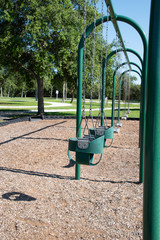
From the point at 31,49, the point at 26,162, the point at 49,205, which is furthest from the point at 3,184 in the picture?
the point at 31,49

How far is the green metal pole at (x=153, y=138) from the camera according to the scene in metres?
1.70

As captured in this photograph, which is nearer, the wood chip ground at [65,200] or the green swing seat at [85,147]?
the wood chip ground at [65,200]

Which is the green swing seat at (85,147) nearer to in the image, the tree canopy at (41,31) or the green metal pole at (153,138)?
the green metal pole at (153,138)

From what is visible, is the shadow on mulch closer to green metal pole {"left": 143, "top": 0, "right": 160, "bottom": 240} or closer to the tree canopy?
green metal pole {"left": 143, "top": 0, "right": 160, "bottom": 240}

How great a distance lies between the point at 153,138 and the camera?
174 cm

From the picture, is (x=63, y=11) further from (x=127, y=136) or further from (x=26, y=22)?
(x=127, y=136)

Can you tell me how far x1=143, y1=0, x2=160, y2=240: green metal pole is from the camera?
5.57 feet

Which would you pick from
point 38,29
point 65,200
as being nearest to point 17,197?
point 65,200

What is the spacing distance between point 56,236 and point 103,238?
0.49 metres

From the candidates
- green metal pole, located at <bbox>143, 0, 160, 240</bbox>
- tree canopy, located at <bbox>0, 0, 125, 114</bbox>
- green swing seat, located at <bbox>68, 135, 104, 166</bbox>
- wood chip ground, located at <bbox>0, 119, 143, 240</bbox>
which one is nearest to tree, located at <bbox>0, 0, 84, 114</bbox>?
tree canopy, located at <bbox>0, 0, 125, 114</bbox>

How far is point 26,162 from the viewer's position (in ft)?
18.9

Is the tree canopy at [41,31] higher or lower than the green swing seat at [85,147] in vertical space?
higher

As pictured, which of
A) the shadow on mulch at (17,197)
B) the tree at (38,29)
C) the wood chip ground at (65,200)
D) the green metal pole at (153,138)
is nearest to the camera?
the green metal pole at (153,138)

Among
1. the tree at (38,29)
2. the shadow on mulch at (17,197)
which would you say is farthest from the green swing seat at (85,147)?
the tree at (38,29)
